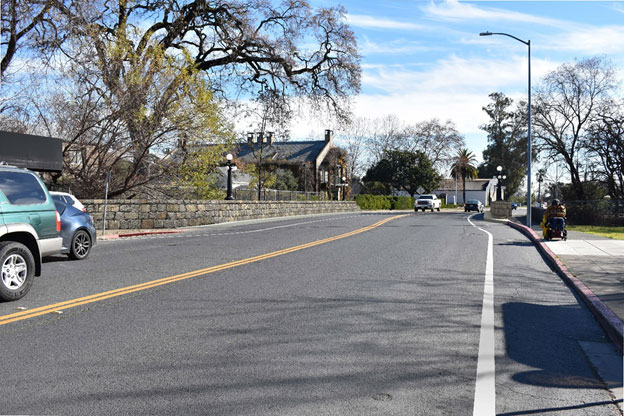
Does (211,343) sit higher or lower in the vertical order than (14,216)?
lower

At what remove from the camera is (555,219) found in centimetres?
1850

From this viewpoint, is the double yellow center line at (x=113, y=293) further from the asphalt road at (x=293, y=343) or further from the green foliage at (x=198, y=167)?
the green foliage at (x=198, y=167)

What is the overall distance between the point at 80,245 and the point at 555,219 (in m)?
14.4

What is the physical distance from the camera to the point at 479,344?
235 inches

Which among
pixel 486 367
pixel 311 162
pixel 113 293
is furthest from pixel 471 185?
pixel 486 367

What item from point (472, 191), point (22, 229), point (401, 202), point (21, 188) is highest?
point (472, 191)

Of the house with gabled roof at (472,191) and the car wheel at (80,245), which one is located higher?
the house with gabled roof at (472,191)

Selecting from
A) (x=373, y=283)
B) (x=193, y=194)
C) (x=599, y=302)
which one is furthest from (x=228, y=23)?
(x=599, y=302)

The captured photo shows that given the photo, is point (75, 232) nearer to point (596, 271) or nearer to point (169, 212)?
point (596, 271)

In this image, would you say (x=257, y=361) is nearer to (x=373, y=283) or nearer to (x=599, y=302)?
(x=373, y=283)

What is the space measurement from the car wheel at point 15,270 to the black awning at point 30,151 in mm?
10001

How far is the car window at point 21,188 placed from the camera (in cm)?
846

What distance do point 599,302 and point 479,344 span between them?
3.08 meters

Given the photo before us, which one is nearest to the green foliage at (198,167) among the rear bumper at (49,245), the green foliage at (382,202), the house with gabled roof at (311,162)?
the rear bumper at (49,245)
